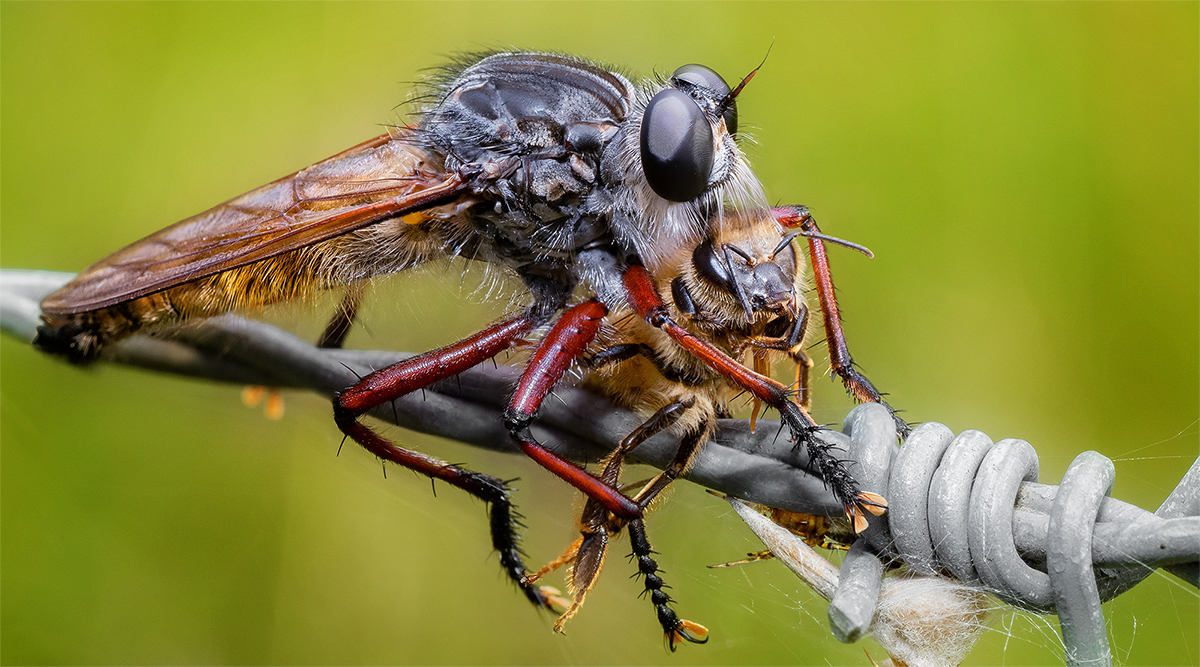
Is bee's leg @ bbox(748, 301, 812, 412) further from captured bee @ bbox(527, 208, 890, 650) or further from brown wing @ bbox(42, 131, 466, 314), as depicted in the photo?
brown wing @ bbox(42, 131, 466, 314)

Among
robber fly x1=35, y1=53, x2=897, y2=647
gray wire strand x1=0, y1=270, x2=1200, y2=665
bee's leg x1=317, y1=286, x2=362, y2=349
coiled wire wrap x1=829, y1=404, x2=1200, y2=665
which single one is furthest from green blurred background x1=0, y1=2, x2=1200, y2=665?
coiled wire wrap x1=829, y1=404, x2=1200, y2=665

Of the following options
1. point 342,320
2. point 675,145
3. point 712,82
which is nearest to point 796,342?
point 675,145

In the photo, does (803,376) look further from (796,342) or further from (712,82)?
(712,82)

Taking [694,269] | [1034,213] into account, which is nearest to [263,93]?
[694,269]

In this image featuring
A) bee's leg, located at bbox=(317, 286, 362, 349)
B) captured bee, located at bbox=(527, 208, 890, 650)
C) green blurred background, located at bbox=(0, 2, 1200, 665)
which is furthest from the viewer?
green blurred background, located at bbox=(0, 2, 1200, 665)

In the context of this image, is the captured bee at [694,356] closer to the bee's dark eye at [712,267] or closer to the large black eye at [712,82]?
the bee's dark eye at [712,267]

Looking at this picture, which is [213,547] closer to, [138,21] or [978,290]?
[138,21]
